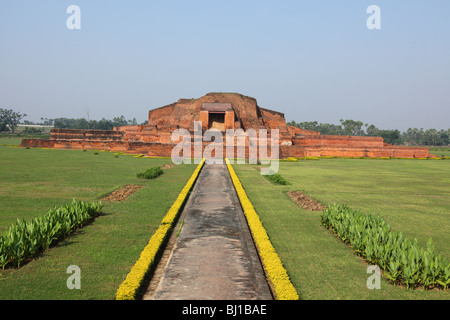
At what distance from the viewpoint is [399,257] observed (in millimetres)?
3480

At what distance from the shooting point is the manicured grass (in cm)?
323

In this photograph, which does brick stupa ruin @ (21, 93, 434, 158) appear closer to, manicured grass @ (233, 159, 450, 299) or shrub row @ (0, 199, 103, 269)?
manicured grass @ (233, 159, 450, 299)

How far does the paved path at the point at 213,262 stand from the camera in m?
3.07

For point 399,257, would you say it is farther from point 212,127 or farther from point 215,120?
point 215,120

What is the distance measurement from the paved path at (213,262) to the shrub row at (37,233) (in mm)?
1535

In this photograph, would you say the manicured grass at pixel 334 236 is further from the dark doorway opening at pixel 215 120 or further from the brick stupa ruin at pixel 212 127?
the dark doorway opening at pixel 215 120

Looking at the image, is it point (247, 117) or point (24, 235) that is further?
point (247, 117)

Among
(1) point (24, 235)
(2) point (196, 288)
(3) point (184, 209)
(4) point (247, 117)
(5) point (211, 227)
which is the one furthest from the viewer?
(4) point (247, 117)
